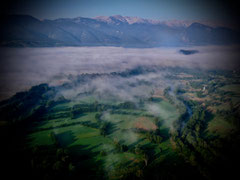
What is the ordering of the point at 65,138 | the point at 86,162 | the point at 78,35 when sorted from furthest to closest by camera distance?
the point at 78,35, the point at 65,138, the point at 86,162

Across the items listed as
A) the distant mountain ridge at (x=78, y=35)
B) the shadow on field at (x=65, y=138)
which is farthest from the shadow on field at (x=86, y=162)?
the distant mountain ridge at (x=78, y=35)

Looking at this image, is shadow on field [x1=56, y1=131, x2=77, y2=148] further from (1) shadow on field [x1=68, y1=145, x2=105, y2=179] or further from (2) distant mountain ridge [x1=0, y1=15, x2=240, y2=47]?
(2) distant mountain ridge [x1=0, y1=15, x2=240, y2=47]

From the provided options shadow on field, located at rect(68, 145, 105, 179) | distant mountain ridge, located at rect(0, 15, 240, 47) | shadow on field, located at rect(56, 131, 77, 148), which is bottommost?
shadow on field, located at rect(56, 131, 77, 148)

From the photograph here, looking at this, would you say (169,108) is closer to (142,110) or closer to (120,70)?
(142,110)

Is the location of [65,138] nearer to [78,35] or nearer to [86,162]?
[86,162]

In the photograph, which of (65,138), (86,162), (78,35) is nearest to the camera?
(86,162)

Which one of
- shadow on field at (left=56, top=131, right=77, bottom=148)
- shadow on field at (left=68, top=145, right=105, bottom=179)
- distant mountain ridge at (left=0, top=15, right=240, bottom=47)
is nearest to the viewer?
shadow on field at (left=68, top=145, right=105, bottom=179)

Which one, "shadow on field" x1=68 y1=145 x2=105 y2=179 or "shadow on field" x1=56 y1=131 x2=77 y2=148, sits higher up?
"shadow on field" x1=68 y1=145 x2=105 y2=179

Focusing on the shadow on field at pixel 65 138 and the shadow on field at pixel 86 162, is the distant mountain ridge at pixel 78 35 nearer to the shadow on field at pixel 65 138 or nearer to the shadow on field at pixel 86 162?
the shadow on field at pixel 86 162

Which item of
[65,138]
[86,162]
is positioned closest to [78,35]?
[65,138]

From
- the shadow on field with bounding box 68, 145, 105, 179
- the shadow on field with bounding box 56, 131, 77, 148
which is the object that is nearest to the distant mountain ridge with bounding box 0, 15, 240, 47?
the shadow on field with bounding box 68, 145, 105, 179

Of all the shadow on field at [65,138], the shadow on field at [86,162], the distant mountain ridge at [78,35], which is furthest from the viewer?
the distant mountain ridge at [78,35]

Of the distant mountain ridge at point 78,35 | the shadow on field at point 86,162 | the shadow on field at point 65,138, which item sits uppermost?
the distant mountain ridge at point 78,35

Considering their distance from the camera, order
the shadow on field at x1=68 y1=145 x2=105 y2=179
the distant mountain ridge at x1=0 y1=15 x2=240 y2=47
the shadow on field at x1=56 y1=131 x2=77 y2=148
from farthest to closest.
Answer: the distant mountain ridge at x1=0 y1=15 x2=240 y2=47, the shadow on field at x1=56 y1=131 x2=77 y2=148, the shadow on field at x1=68 y1=145 x2=105 y2=179
